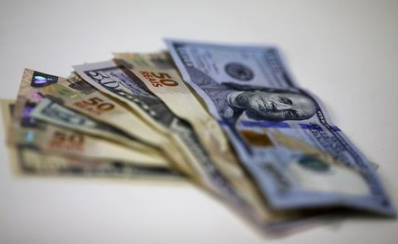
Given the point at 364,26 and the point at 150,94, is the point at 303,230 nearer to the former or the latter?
the point at 150,94

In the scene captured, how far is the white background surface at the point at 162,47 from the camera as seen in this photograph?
20.7 inches

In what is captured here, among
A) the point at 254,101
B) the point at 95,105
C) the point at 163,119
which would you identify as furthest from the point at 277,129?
the point at 95,105

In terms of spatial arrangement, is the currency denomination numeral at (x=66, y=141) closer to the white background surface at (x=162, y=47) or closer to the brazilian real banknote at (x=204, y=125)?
the white background surface at (x=162, y=47)

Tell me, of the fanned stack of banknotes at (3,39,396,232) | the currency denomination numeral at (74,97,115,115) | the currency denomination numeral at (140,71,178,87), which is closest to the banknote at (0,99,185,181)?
the fanned stack of banknotes at (3,39,396,232)

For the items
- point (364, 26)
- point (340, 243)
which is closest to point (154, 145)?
point (340, 243)

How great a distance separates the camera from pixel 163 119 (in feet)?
2.15

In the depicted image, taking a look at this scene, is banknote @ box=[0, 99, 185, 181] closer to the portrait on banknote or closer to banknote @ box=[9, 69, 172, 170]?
banknote @ box=[9, 69, 172, 170]

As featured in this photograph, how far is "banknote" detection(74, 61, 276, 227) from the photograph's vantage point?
558mm

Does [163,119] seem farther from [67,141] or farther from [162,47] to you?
[162,47]

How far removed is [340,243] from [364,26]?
2.47 ft

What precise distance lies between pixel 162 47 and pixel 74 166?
1.47 feet

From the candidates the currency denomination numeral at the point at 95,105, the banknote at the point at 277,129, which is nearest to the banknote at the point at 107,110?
the currency denomination numeral at the point at 95,105

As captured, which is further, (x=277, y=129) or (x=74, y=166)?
(x=277, y=129)

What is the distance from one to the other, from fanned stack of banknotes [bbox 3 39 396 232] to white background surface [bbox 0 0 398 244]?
0.08 ft
